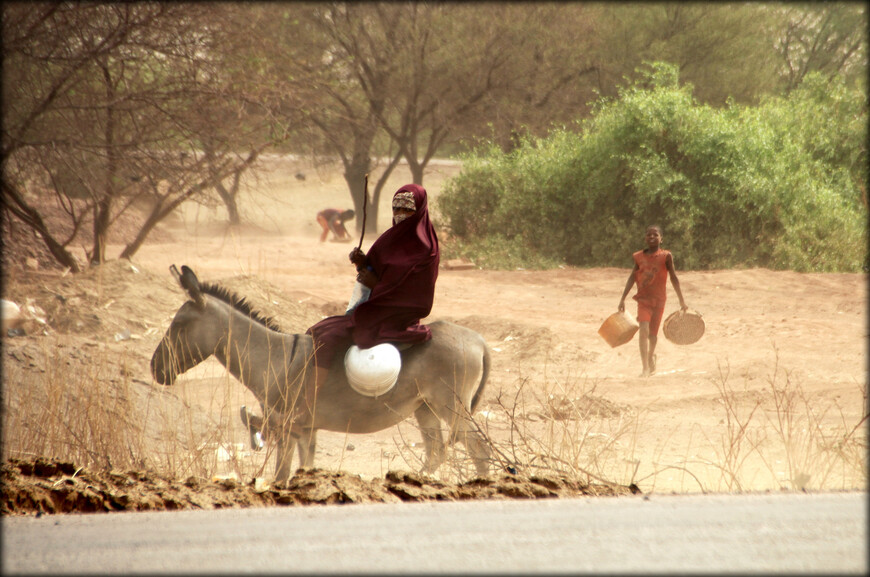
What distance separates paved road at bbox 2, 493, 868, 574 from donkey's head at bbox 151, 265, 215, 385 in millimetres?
2338

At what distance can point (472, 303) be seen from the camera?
13867 mm

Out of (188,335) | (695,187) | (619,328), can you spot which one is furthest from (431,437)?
(695,187)

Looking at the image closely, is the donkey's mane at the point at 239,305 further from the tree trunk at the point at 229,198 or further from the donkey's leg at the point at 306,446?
the tree trunk at the point at 229,198

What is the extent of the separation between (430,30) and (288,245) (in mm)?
7481

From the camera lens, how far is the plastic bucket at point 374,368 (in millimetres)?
4852

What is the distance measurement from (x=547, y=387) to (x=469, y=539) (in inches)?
166

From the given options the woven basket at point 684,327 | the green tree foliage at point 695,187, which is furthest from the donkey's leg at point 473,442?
the green tree foliage at point 695,187

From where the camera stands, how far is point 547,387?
671 centimetres

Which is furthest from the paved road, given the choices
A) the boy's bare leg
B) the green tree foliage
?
the green tree foliage

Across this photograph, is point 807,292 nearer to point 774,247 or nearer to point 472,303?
point 774,247

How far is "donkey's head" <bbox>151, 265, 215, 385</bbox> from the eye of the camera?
5.43 m

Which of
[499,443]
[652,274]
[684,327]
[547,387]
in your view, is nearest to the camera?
[499,443]

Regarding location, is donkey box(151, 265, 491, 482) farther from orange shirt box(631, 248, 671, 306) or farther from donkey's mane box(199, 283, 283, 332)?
orange shirt box(631, 248, 671, 306)

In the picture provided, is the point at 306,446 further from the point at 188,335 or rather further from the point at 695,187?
the point at 695,187
